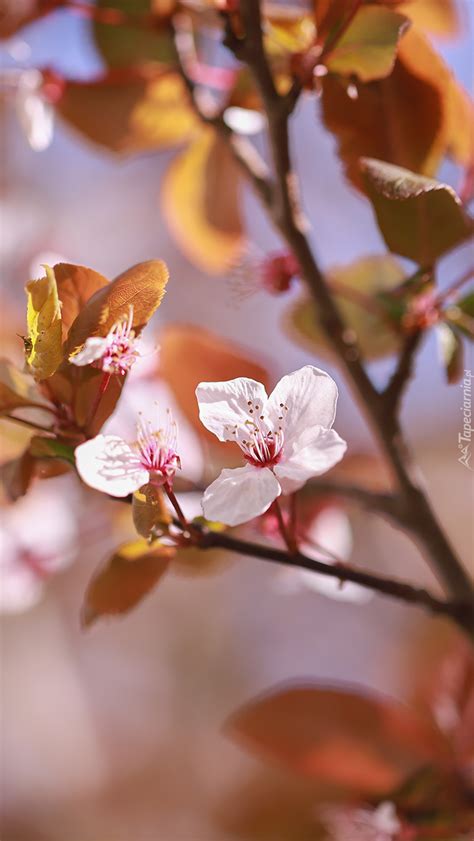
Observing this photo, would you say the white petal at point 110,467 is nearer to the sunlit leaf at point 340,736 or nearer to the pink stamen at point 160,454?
the pink stamen at point 160,454

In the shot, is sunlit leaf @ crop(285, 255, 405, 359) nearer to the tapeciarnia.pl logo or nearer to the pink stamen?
the tapeciarnia.pl logo

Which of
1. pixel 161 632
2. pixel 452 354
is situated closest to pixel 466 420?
pixel 452 354

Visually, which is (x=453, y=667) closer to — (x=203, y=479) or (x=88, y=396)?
(x=203, y=479)

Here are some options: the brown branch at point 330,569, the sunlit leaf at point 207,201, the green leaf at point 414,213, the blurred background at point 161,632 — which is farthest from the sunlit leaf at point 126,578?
the blurred background at point 161,632

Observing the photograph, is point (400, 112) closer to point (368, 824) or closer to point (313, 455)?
point (313, 455)

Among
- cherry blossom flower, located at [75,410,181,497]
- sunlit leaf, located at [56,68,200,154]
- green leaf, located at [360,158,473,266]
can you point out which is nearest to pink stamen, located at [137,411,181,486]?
cherry blossom flower, located at [75,410,181,497]

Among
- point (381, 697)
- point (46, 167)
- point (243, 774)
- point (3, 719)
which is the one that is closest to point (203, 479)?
point (381, 697)

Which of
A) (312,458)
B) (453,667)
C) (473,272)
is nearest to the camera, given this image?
(312,458)

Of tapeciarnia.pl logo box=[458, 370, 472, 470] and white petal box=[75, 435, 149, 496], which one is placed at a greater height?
white petal box=[75, 435, 149, 496]
